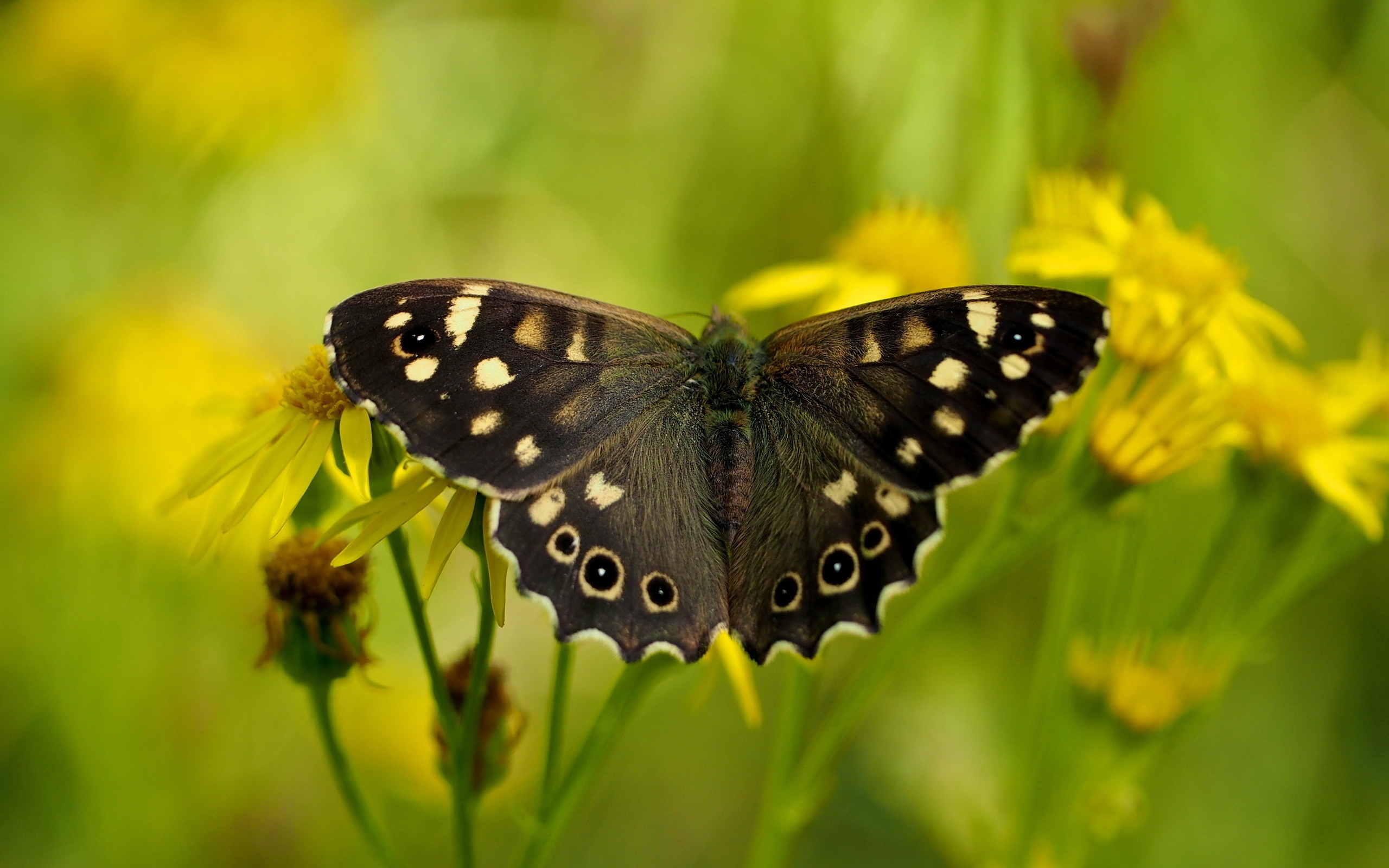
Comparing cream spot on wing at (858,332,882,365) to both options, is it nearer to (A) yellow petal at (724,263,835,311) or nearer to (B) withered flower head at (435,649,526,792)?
(A) yellow petal at (724,263,835,311)

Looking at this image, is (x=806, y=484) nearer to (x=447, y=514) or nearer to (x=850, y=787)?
(x=447, y=514)

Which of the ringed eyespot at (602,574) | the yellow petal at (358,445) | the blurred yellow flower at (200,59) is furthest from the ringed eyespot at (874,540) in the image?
the blurred yellow flower at (200,59)

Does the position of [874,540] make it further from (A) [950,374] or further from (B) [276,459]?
(B) [276,459]

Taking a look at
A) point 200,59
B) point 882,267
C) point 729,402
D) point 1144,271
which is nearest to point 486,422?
point 729,402

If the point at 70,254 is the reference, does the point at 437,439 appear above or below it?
below

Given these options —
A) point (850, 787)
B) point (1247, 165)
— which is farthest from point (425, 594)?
point (1247, 165)

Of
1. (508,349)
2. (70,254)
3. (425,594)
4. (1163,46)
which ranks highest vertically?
(1163,46)
